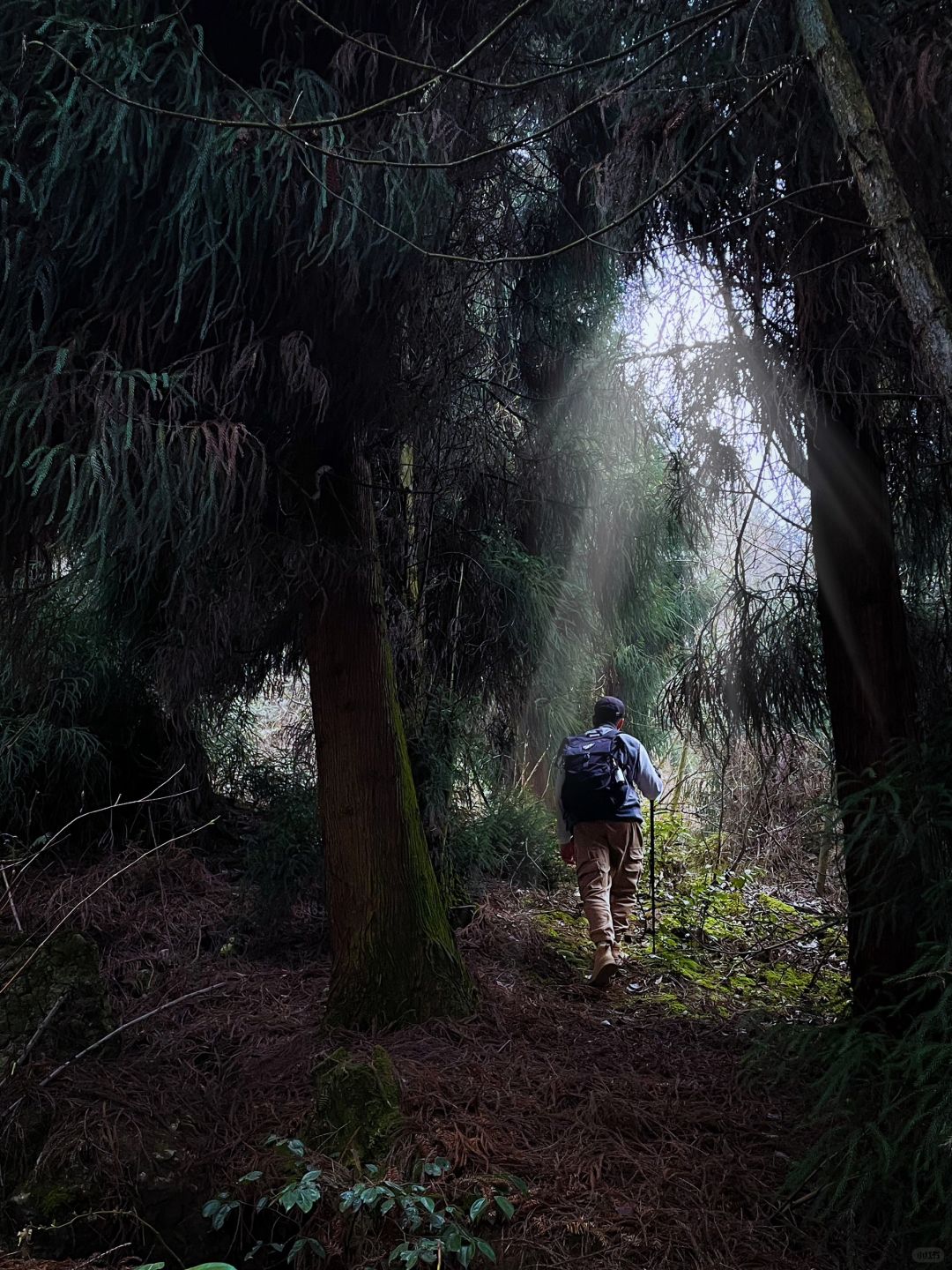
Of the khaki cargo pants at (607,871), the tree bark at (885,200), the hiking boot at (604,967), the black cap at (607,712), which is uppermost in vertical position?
the tree bark at (885,200)

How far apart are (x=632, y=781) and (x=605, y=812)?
353 millimetres

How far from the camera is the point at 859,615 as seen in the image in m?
4.49

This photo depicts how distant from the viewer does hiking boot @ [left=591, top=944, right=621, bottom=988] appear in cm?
589

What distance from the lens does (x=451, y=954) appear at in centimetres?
502

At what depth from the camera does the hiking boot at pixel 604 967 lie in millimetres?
5891

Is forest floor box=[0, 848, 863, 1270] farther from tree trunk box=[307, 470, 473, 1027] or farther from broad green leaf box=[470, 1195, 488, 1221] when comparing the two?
tree trunk box=[307, 470, 473, 1027]

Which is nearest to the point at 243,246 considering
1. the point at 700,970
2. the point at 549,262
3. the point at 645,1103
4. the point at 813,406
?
the point at 549,262

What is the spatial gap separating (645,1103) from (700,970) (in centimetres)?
251

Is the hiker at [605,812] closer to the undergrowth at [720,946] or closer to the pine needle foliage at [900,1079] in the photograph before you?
the undergrowth at [720,946]

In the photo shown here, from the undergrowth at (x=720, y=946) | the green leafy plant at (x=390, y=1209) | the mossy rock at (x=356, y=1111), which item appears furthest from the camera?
the undergrowth at (x=720, y=946)

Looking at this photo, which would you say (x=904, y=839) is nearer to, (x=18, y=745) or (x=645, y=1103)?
(x=645, y=1103)

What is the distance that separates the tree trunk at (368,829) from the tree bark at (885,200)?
2.68 meters

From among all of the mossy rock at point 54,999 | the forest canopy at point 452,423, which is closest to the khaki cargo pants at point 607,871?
the forest canopy at point 452,423

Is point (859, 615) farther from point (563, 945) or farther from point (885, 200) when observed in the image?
point (563, 945)
